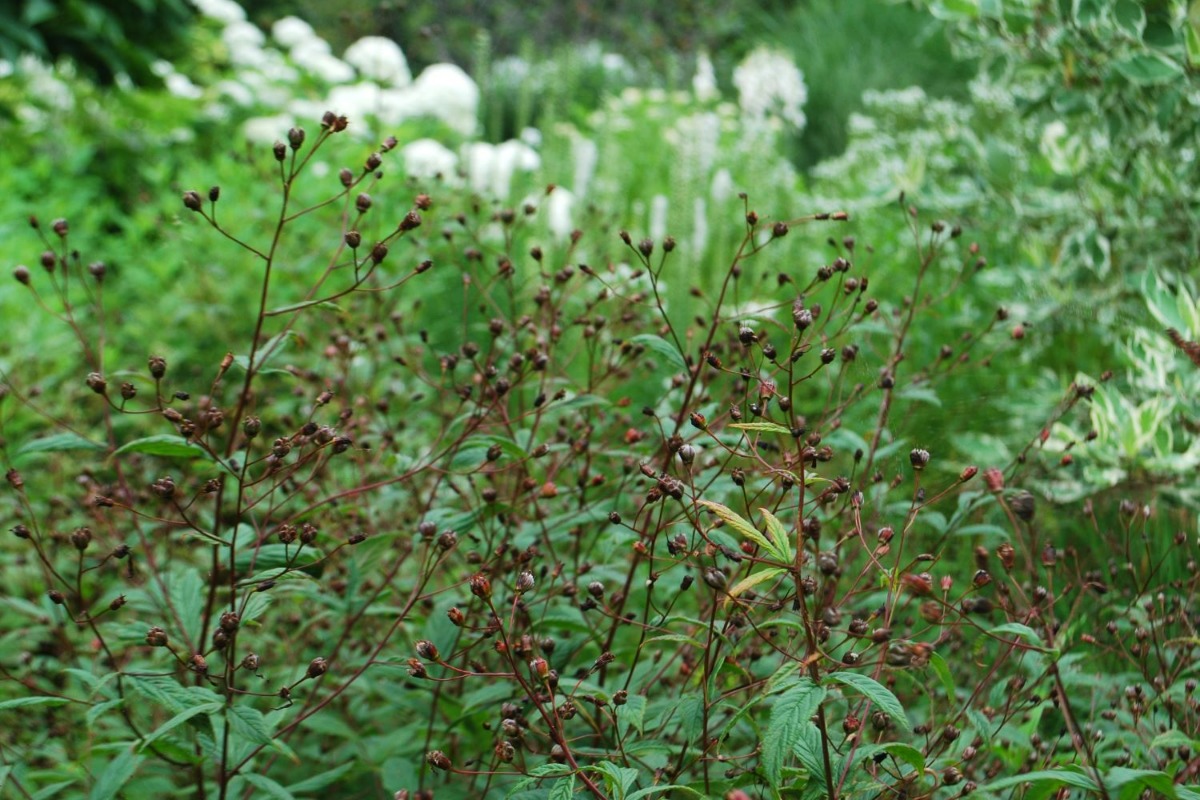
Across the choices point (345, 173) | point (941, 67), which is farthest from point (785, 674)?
point (941, 67)

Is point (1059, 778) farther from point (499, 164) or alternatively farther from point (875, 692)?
point (499, 164)

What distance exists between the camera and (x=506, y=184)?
496cm

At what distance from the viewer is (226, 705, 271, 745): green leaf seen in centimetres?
116

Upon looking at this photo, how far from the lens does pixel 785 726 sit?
0.97 meters

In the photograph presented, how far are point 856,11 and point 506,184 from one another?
6.85 metres

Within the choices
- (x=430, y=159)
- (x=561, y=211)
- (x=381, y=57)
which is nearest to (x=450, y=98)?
(x=381, y=57)

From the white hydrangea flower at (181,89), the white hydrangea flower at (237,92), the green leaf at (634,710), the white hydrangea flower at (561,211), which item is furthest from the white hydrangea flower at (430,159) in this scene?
the green leaf at (634,710)

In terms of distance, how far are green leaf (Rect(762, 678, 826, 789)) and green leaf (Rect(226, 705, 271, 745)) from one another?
0.55 metres

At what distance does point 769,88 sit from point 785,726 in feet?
18.8

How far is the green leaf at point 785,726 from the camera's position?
97 centimetres

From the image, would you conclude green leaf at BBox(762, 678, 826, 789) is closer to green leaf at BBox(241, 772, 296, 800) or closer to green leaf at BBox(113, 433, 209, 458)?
green leaf at BBox(241, 772, 296, 800)

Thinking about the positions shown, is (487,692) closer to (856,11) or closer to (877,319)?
(877,319)

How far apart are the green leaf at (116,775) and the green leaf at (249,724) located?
17 centimetres

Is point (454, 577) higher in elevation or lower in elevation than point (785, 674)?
lower
